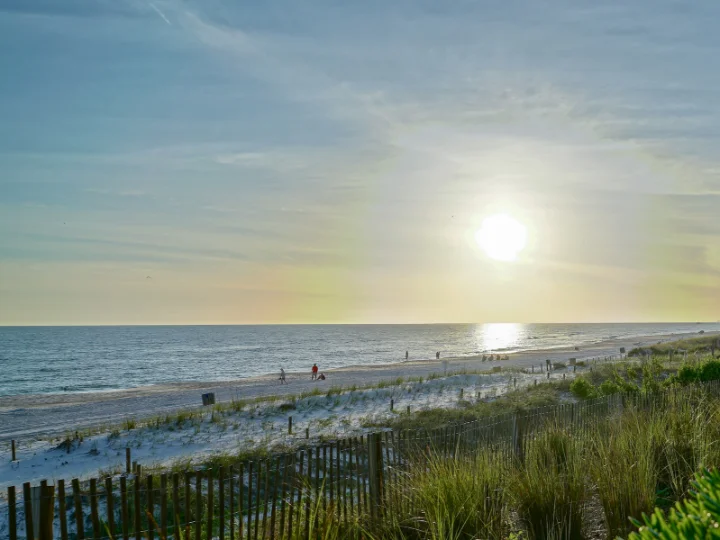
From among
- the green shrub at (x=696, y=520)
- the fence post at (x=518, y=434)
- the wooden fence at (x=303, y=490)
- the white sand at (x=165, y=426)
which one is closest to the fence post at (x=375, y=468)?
the wooden fence at (x=303, y=490)

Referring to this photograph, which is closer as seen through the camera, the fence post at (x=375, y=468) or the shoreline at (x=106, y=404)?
the fence post at (x=375, y=468)

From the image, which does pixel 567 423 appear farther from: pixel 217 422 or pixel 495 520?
pixel 217 422

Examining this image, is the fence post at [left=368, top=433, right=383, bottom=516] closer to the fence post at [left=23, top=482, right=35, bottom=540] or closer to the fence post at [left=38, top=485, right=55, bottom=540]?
the fence post at [left=38, top=485, right=55, bottom=540]

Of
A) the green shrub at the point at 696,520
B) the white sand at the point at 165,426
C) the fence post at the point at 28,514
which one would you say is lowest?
the white sand at the point at 165,426

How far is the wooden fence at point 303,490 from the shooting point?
189 inches

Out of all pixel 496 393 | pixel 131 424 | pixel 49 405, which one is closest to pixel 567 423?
pixel 131 424

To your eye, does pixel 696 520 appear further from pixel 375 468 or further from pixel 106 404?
pixel 106 404

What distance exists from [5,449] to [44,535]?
66.4 feet

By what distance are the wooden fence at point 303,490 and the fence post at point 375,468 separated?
0.4 inches

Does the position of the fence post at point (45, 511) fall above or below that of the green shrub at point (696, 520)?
below

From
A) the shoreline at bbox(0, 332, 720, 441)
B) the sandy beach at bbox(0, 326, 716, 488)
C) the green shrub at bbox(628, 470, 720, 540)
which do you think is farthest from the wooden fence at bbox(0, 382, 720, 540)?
the shoreline at bbox(0, 332, 720, 441)

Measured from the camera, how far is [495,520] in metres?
5.76

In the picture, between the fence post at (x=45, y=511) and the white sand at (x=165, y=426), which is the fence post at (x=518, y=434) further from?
the white sand at (x=165, y=426)

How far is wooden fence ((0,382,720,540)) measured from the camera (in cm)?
480
